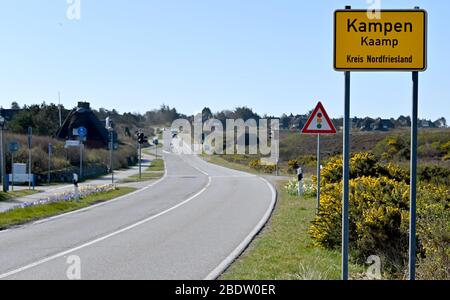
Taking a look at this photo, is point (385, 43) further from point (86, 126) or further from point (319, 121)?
point (86, 126)

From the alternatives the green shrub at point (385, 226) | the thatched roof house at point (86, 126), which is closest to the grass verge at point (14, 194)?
the green shrub at point (385, 226)

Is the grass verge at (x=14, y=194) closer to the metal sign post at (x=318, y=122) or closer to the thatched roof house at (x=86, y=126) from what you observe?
the metal sign post at (x=318, y=122)

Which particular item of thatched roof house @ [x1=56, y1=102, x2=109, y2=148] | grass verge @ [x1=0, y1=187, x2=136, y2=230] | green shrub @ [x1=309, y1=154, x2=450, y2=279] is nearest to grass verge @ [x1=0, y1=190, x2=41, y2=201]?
grass verge @ [x1=0, y1=187, x2=136, y2=230]

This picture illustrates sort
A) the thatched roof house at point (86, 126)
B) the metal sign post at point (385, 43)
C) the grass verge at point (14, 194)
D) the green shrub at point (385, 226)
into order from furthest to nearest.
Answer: the thatched roof house at point (86, 126) → the grass verge at point (14, 194) → the green shrub at point (385, 226) → the metal sign post at point (385, 43)

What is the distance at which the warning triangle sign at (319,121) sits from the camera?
601 inches

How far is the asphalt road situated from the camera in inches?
374

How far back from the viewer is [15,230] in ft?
49.8

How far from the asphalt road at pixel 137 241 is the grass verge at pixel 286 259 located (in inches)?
12.3

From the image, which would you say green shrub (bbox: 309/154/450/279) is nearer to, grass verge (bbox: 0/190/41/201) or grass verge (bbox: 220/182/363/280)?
grass verge (bbox: 220/182/363/280)

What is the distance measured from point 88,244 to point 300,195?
40.8 feet

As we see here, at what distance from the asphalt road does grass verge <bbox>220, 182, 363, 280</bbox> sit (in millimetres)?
312
